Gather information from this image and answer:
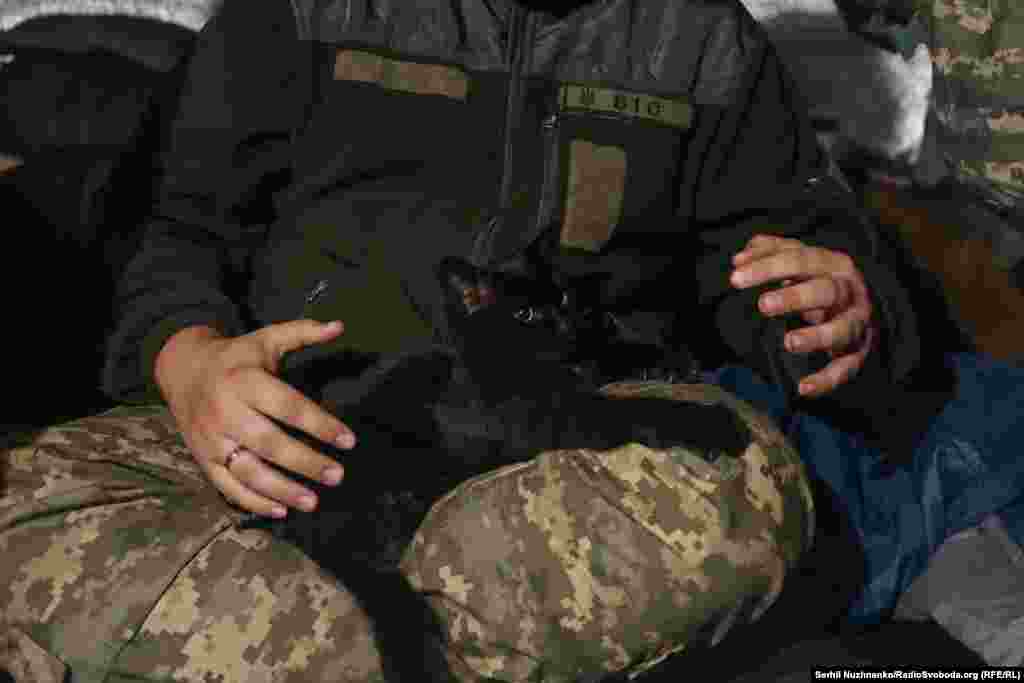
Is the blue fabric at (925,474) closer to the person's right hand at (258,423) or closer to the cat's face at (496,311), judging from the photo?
the cat's face at (496,311)

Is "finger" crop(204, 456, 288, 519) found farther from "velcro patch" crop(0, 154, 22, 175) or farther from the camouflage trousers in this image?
"velcro patch" crop(0, 154, 22, 175)

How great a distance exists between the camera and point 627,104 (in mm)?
1044

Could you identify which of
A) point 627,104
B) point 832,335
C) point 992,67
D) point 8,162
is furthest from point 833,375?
point 8,162

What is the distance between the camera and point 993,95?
129cm

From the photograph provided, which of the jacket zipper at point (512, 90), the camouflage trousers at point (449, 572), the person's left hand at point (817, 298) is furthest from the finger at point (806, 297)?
the jacket zipper at point (512, 90)

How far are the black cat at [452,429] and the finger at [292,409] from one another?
0.04 m

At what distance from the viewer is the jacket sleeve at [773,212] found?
1064mm

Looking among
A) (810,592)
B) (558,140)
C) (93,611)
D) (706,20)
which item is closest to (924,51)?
(706,20)

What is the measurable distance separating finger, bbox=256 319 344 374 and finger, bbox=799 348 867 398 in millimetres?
386

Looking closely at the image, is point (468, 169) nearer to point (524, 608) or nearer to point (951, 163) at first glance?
point (524, 608)

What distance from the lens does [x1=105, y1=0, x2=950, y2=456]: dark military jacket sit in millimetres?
1020

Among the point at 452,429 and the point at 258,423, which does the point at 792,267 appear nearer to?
the point at 452,429

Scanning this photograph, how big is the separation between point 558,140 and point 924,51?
65 cm

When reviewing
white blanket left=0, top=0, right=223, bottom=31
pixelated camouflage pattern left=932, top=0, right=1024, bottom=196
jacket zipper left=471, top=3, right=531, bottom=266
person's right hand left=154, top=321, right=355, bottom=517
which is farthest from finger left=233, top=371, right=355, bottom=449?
pixelated camouflage pattern left=932, top=0, right=1024, bottom=196
